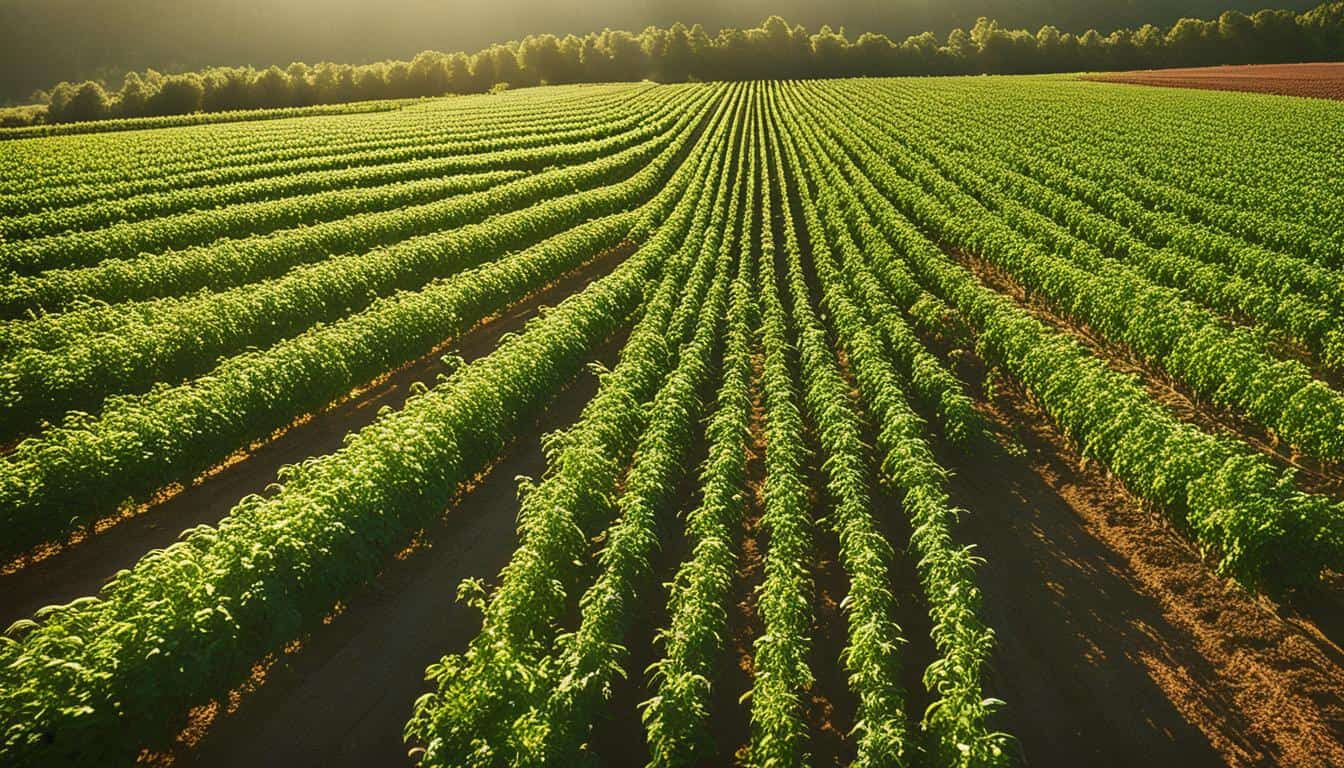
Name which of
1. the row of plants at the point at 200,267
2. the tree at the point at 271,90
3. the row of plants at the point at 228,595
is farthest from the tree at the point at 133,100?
the row of plants at the point at 228,595

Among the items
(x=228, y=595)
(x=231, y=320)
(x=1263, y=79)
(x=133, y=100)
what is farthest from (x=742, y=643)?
(x=133, y=100)

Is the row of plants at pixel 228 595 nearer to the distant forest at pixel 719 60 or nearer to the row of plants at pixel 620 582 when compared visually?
the row of plants at pixel 620 582

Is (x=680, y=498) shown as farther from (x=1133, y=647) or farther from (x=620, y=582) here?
(x=1133, y=647)

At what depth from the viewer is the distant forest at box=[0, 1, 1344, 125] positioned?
93812mm

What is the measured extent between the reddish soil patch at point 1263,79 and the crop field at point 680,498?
52.8m

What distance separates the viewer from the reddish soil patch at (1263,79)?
61594mm

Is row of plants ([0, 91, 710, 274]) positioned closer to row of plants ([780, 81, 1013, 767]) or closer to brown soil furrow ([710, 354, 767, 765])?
row of plants ([780, 81, 1013, 767])

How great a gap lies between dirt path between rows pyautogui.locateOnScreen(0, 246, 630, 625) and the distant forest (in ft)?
326

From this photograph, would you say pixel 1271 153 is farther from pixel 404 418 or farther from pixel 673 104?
pixel 673 104

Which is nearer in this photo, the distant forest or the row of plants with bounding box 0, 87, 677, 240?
the row of plants with bounding box 0, 87, 677, 240

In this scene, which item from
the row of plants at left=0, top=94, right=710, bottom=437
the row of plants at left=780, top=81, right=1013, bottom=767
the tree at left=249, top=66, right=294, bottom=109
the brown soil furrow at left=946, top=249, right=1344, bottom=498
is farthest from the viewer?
the tree at left=249, top=66, right=294, bottom=109

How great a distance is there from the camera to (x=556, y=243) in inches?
1018

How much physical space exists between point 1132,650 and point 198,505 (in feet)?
53.5

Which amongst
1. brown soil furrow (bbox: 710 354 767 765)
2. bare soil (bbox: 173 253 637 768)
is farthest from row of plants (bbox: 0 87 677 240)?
brown soil furrow (bbox: 710 354 767 765)
